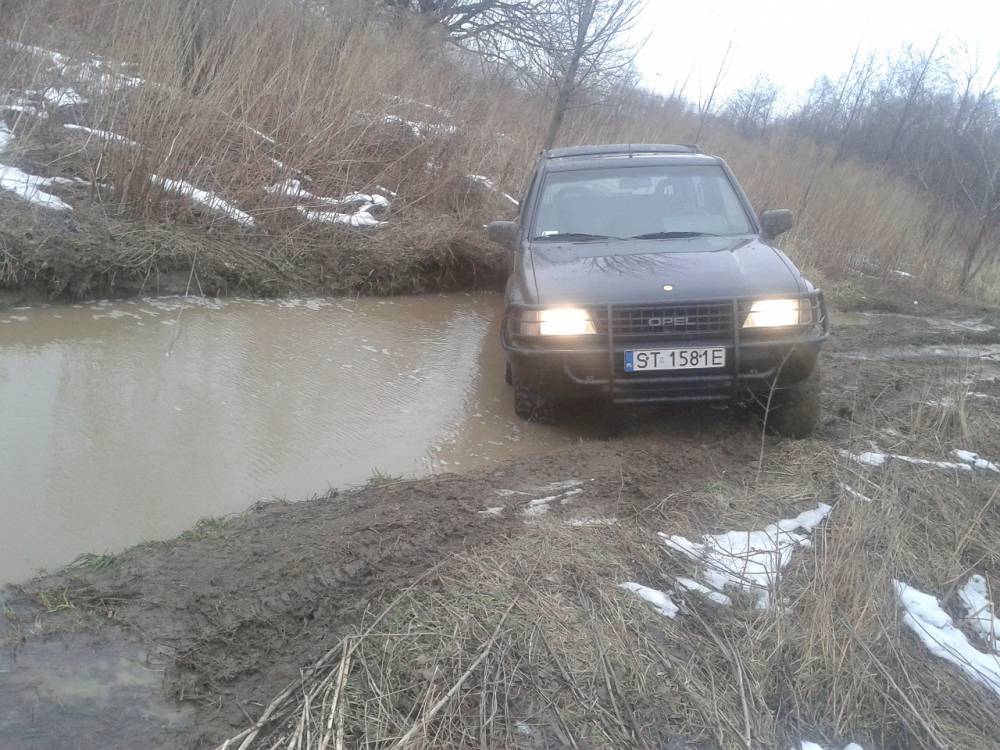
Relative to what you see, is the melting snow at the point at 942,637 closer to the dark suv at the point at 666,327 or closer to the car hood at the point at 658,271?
the dark suv at the point at 666,327

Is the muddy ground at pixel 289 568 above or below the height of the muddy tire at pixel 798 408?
below

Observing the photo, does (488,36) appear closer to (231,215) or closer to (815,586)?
(231,215)

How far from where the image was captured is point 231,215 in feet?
25.7

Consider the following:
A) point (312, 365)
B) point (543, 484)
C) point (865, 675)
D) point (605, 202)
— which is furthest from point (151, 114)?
point (865, 675)

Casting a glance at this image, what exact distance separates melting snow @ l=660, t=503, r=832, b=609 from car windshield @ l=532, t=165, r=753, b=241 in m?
2.36

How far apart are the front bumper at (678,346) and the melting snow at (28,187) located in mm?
4474

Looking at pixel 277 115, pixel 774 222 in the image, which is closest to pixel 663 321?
pixel 774 222

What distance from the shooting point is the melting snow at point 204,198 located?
7.51m

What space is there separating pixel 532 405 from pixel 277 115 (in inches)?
213

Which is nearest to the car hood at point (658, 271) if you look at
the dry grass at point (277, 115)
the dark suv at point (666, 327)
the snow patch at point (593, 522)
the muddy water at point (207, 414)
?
the dark suv at point (666, 327)

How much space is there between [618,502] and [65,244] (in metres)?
5.05

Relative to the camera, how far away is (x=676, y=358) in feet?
14.3

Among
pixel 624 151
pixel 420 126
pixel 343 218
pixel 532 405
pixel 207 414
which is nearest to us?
pixel 207 414

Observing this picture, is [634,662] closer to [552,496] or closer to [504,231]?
[552,496]
